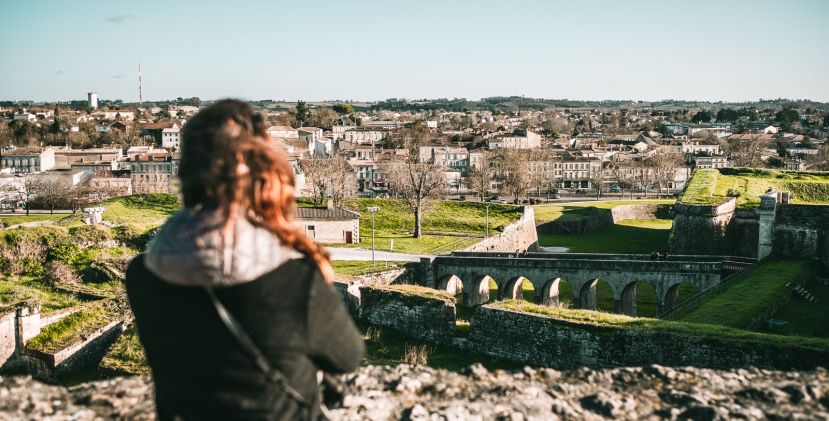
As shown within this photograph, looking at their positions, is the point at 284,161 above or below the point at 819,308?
above

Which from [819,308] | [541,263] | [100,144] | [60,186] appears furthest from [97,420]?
[100,144]

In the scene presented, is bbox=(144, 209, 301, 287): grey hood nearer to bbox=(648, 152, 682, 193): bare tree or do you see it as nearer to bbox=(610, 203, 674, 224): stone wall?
bbox=(610, 203, 674, 224): stone wall

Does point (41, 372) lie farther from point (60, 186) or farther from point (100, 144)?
point (100, 144)

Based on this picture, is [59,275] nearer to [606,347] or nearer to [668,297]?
[606,347]

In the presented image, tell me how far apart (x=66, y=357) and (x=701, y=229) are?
3265cm

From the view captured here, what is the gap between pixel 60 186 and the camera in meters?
57.0

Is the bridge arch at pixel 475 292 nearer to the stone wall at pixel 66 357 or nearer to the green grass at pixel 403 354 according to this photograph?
the green grass at pixel 403 354

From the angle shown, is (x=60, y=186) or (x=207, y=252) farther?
(x=60, y=186)

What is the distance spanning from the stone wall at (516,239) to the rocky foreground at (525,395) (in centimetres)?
3545

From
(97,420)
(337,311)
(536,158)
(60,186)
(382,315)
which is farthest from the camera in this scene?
(536,158)

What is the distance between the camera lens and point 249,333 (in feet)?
10.4

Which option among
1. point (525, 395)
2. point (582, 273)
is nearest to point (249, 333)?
point (525, 395)

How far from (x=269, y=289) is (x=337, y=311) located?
1.15 ft

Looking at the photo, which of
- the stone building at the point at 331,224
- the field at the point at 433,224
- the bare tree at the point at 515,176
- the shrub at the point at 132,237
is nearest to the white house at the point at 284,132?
the bare tree at the point at 515,176
